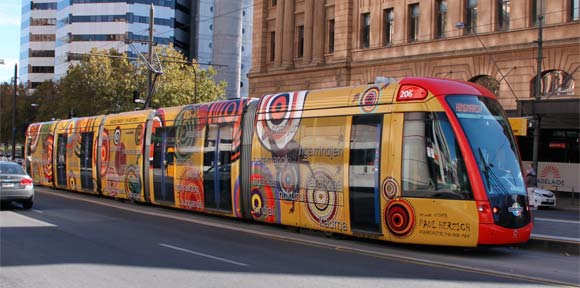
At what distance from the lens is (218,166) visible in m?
16.4

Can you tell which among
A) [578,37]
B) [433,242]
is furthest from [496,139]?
[578,37]

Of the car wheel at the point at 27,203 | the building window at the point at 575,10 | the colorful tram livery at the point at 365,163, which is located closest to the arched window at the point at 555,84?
the building window at the point at 575,10

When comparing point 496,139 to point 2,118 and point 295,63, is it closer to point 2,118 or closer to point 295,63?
point 295,63

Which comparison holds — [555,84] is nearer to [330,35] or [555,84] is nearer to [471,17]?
[471,17]

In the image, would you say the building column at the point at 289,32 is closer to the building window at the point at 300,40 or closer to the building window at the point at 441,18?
the building window at the point at 300,40

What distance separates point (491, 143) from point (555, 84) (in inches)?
992

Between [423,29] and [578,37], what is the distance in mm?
9684

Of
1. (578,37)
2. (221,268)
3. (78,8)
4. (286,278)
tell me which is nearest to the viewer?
(286,278)

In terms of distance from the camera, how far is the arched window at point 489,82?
35656 millimetres

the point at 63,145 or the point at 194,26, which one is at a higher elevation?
the point at 194,26

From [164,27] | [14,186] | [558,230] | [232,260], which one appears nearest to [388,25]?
[558,230]

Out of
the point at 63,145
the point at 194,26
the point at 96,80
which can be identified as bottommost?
the point at 63,145

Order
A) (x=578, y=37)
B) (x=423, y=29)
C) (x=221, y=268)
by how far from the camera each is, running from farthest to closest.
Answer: (x=423, y=29), (x=578, y=37), (x=221, y=268)

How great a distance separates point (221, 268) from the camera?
9367 mm
